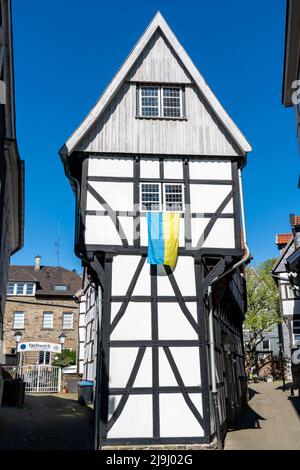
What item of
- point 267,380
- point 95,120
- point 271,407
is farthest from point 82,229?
point 267,380

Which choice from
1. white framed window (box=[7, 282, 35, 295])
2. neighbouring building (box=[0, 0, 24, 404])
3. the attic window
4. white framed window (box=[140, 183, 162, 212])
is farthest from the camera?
the attic window

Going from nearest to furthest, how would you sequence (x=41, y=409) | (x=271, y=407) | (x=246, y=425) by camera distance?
(x=246, y=425) < (x=41, y=409) < (x=271, y=407)

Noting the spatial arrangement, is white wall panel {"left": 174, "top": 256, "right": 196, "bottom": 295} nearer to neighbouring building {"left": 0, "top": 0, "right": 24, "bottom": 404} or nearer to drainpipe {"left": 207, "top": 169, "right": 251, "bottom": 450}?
drainpipe {"left": 207, "top": 169, "right": 251, "bottom": 450}

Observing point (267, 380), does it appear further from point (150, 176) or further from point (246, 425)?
point (150, 176)

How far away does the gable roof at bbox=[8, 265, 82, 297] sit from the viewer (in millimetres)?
45094

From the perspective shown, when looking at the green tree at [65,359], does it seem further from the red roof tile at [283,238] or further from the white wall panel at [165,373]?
the white wall panel at [165,373]

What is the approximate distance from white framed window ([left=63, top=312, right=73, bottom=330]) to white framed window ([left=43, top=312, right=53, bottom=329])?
3.91 ft

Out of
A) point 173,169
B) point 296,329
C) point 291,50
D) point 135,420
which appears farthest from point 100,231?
point 296,329

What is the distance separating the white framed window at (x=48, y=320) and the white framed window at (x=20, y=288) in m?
2.37

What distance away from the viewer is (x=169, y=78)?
16172 millimetres

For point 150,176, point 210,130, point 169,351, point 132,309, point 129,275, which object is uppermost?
point 210,130

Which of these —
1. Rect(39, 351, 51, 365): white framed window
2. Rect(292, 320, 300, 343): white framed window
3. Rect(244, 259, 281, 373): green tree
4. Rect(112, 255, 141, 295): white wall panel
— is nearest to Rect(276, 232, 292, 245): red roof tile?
Rect(244, 259, 281, 373): green tree

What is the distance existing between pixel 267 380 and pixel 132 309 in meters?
30.8

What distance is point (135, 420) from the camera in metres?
13.1
